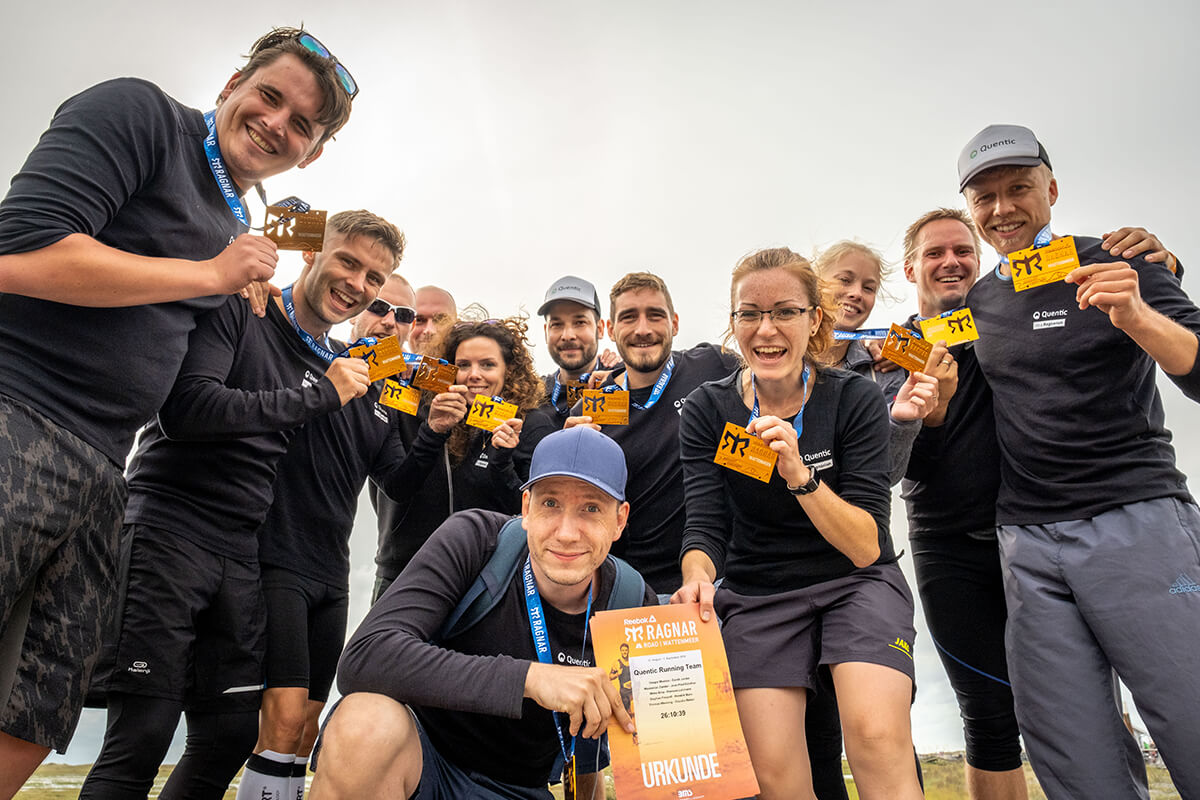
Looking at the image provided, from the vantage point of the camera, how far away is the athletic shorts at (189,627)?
2.87 m

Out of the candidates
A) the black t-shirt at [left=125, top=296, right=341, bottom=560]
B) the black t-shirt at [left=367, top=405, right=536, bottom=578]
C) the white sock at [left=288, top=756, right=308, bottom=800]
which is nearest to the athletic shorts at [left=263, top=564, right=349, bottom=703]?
the black t-shirt at [left=125, top=296, right=341, bottom=560]

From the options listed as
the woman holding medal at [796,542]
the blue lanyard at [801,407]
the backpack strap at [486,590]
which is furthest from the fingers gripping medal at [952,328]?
the backpack strap at [486,590]

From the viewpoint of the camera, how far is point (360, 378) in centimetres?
341

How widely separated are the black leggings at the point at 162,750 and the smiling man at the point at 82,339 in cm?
55

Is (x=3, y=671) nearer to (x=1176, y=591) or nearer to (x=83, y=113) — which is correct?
(x=83, y=113)

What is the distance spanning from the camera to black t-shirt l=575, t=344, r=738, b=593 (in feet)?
12.9

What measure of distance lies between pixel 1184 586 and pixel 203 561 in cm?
393

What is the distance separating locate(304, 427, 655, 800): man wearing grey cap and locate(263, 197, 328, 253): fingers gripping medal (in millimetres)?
1321

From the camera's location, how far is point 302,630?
3.41 metres

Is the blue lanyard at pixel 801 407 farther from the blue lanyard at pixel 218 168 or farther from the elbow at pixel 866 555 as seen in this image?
the blue lanyard at pixel 218 168

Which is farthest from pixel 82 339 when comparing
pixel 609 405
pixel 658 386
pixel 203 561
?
pixel 658 386

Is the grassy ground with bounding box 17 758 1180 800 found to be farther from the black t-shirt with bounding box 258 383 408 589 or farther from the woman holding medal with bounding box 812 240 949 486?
the woman holding medal with bounding box 812 240 949 486

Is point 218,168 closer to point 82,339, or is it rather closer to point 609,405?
point 82,339

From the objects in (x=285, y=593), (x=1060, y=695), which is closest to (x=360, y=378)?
(x=285, y=593)
